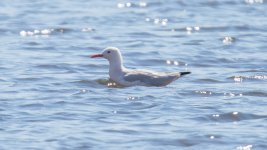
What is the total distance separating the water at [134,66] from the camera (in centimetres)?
1409

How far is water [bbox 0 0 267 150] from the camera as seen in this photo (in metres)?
14.1

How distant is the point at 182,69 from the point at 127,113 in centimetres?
498

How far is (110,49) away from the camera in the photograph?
61.0ft

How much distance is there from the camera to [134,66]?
20875 millimetres

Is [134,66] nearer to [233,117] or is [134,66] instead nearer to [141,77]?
[141,77]

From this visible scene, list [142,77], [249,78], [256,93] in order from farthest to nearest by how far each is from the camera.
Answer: [249,78] < [142,77] < [256,93]

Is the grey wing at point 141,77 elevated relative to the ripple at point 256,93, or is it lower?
elevated

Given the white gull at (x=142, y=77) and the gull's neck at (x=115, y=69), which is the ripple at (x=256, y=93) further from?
the gull's neck at (x=115, y=69)

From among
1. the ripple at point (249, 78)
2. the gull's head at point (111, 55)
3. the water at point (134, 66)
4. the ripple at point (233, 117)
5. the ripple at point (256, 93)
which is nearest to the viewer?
the water at point (134, 66)

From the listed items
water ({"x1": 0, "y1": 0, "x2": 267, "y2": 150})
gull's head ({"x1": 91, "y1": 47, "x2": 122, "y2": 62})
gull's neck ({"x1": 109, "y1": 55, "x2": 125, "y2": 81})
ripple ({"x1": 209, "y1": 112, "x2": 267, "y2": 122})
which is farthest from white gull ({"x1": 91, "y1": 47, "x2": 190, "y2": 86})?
ripple ({"x1": 209, "y1": 112, "x2": 267, "y2": 122})

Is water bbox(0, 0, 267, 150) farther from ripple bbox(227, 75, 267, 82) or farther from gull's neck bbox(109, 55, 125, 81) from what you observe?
gull's neck bbox(109, 55, 125, 81)

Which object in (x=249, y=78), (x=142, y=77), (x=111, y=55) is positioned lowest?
(x=249, y=78)

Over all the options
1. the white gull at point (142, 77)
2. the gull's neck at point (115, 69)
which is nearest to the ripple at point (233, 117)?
the white gull at point (142, 77)

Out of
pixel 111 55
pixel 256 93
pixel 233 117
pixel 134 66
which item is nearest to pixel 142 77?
pixel 111 55
